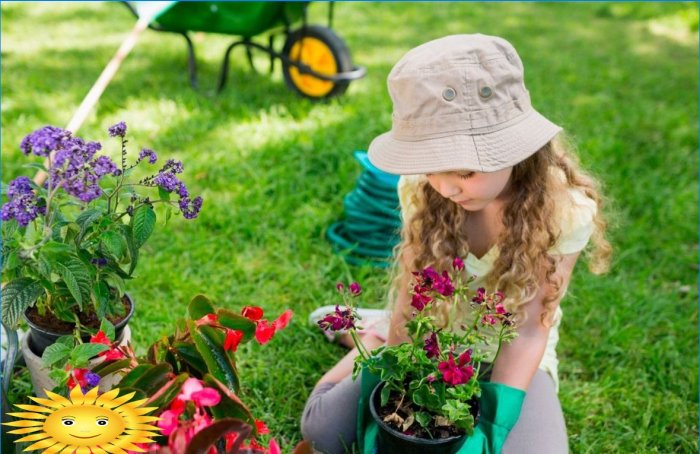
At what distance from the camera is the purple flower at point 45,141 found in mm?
1485

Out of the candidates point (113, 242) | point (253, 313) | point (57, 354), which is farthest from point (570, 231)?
point (57, 354)

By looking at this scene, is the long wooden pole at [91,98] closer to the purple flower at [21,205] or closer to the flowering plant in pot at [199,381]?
the purple flower at [21,205]

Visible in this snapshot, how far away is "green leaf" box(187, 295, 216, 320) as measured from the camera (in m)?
1.48

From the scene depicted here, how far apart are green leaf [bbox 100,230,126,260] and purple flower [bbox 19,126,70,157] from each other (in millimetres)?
195

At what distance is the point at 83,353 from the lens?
1385mm

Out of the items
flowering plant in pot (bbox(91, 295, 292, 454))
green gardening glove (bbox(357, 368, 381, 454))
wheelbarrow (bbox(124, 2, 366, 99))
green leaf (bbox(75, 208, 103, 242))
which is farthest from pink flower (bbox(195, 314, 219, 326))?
wheelbarrow (bbox(124, 2, 366, 99))

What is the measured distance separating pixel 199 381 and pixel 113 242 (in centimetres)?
39

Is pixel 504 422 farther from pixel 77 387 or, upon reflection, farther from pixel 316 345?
pixel 77 387

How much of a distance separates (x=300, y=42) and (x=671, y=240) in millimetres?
2063

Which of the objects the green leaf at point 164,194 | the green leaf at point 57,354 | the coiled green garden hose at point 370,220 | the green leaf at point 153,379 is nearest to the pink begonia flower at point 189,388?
the green leaf at point 153,379

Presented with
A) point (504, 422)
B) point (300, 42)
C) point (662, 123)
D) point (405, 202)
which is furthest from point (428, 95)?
point (662, 123)

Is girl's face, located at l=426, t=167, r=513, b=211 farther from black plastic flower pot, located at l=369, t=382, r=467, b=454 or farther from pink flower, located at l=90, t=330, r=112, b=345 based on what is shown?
pink flower, located at l=90, t=330, r=112, b=345

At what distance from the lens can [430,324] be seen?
59.2 inches

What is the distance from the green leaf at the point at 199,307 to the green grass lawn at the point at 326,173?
0.62 meters
